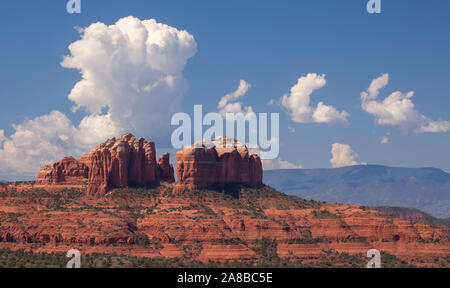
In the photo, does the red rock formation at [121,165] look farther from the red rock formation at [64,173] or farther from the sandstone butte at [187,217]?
the red rock formation at [64,173]

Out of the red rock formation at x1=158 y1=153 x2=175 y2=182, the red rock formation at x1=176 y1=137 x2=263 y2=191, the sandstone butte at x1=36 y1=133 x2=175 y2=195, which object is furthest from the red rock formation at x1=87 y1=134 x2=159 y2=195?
the red rock formation at x1=176 y1=137 x2=263 y2=191

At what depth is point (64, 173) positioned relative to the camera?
19288cm

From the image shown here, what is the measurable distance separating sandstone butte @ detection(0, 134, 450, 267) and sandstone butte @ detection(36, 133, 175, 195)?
10.5 inches

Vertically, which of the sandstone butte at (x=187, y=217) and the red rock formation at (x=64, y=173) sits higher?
the red rock formation at (x=64, y=173)

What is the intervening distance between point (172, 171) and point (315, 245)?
49.0 meters

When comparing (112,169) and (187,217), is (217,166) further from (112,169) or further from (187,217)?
(112,169)

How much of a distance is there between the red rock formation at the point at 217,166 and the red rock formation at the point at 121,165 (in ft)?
28.4

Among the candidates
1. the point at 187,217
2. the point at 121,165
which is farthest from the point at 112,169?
the point at 187,217

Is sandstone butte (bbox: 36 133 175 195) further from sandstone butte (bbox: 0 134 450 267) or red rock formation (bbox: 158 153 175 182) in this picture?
sandstone butte (bbox: 0 134 450 267)

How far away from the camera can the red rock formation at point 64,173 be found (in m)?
192

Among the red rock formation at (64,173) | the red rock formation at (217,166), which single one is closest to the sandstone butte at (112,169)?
the red rock formation at (64,173)

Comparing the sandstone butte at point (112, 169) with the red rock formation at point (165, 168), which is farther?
the red rock formation at point (165, 168)
